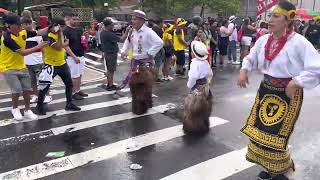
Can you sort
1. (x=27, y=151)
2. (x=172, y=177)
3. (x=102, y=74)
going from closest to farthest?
(x=172, y=177), (x=27, y=151), (x=102, y=74)

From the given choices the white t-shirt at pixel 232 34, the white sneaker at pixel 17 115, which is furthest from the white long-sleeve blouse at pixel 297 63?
the white t-shirt at pixel 232 34

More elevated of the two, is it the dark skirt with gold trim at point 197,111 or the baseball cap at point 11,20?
the baseball cap at point 11,20

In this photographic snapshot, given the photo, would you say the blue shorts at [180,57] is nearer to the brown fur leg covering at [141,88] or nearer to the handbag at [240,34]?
the handbag at [240,34]

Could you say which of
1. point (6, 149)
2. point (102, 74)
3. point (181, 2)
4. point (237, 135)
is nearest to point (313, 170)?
point (237, 135)

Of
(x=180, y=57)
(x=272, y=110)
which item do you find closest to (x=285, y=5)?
(x=272, y=110)

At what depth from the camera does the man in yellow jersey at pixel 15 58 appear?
6730 mm

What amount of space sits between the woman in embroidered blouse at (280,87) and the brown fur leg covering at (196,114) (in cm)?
197

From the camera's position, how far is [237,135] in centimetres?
638

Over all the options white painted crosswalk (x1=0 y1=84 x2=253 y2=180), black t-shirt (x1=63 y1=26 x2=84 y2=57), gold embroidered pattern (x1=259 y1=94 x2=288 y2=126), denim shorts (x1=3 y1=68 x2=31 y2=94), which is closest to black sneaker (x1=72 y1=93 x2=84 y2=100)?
white painted crosswalk (x1=0 y1=84 x2=253 y2=180)

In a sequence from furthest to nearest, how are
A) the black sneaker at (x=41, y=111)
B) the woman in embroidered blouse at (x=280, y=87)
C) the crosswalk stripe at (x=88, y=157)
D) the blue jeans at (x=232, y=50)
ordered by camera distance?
1. the blue jeans at (x=232, y=50)
2. the black sneaker at (x=41, y=111)
3. the crosswalk stripe at (x=88, y=157)
4. the woman in embroidered blouse at (x=280, y=87)

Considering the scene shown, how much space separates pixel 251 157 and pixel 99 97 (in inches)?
222

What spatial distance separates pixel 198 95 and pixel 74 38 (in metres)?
3.85

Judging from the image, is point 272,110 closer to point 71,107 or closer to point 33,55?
point 71,107

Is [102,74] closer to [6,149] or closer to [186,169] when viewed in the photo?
[6,149]
